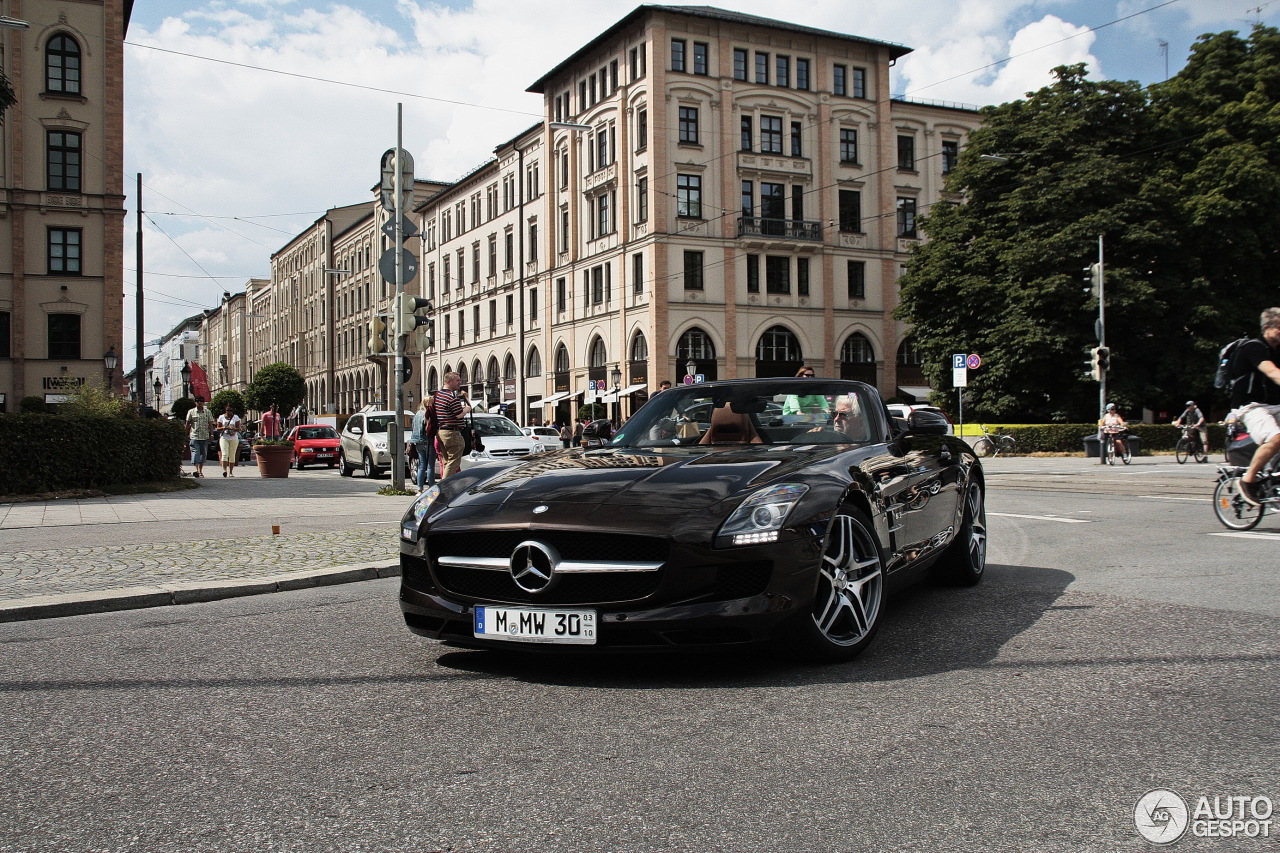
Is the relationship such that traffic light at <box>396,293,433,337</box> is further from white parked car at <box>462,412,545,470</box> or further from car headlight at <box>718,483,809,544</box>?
car headlight at <box>718,483,809,544</box>

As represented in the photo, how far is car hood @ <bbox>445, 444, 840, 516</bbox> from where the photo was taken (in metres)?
4.61

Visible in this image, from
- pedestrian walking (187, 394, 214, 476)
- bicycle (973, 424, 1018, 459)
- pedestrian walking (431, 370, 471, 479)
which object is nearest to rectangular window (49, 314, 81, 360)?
pedestrian walking (187, 394, 214, 476)

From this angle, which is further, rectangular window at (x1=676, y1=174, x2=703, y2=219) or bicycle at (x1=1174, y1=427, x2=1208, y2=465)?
rectangular window at (x1=676, y1=174, x2=703, y2=219)

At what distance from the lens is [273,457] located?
2481cm

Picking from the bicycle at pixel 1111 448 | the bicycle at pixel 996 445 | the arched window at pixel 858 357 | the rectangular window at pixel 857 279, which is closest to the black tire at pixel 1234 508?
A: the bicycle at pixel 1111 448

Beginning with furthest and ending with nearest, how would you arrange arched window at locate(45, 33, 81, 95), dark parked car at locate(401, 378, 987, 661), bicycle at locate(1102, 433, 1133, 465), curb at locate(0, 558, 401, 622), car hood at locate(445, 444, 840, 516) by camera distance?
arched window at locate(45, 33, 81, 95) < bicycle at locate(1102, 433, 1133, 465) < curb at locate(0, 558, 401, 622) < car hood at locate(445, 444, 840, 516) < dark parked car at locate(401, 378, 987, 661)

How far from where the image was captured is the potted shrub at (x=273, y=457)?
24.7m

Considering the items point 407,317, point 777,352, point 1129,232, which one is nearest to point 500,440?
point 407,317

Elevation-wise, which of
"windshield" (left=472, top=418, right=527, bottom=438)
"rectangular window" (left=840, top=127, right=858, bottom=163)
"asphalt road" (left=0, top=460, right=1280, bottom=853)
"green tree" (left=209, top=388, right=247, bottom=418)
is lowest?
"asphalt road" (left=0, top=460, right=1280, bottom=853)

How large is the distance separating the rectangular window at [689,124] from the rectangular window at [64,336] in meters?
28.7

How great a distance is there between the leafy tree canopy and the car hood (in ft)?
112

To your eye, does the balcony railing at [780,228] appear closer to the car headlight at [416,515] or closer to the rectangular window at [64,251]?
the rectangular window at [64,251]

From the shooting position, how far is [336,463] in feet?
121

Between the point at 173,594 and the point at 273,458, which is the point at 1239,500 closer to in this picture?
the point at 173,594
